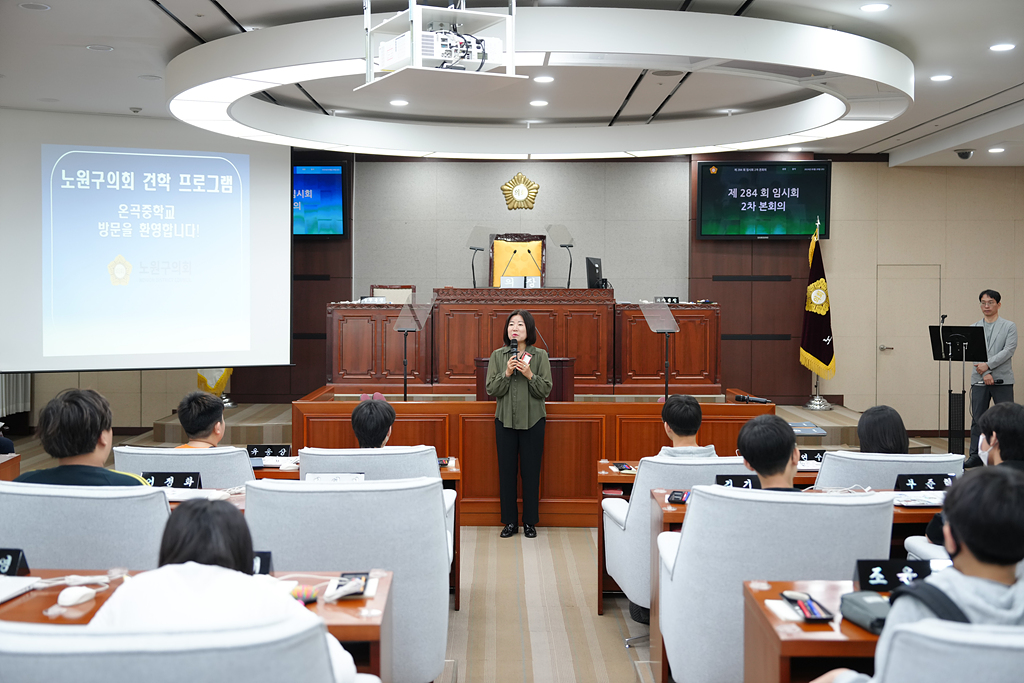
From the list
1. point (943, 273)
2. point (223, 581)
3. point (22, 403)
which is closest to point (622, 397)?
point (943, 273)

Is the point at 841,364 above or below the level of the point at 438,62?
below

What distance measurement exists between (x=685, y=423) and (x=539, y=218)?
20.4ft

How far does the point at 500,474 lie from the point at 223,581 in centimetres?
430

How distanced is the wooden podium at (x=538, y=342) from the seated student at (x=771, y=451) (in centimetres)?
476

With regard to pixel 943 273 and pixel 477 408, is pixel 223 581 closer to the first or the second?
pixel 477 408

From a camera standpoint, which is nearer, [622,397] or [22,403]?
[622,397]

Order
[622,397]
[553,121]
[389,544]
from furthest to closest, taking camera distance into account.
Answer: [553,121] < [622,397] < [389,544]

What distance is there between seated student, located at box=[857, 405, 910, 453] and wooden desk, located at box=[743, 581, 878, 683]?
157 cm

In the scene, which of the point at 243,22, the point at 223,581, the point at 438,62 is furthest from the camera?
the point at 243,22

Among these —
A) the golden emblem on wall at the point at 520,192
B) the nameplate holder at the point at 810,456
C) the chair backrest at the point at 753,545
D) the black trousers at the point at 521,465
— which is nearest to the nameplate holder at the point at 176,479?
the chair backrest at the point at 753,545

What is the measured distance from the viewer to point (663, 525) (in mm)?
3031

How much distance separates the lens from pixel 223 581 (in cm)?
155

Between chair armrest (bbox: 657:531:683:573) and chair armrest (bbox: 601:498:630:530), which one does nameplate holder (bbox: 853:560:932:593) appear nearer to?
chair armrest (bbox: 657:531:683:573)

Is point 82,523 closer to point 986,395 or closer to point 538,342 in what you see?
point 538,342
